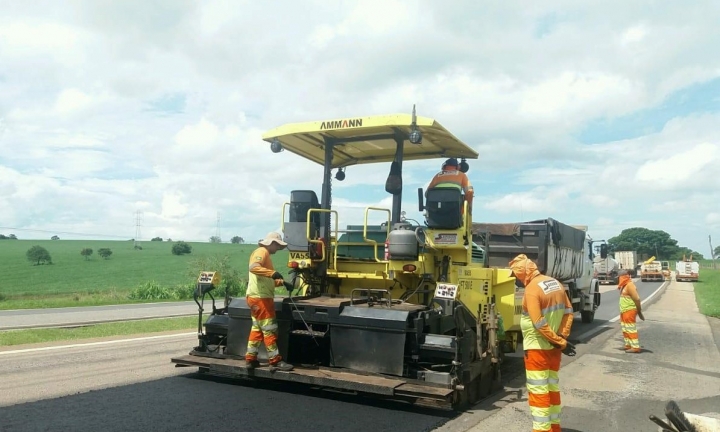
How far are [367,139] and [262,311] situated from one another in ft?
8.11

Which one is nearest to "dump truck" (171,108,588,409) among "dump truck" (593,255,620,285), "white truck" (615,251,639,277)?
"dump truck" (593,255,620,285)

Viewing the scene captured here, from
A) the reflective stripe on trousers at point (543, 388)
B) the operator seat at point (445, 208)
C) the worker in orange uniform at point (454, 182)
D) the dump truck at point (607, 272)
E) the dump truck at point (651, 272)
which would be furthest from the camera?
the dump truck at point (651, 272)

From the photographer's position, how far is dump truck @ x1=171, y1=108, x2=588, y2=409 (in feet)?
19.6

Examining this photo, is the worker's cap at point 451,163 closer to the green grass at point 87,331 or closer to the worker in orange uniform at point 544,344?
the worker in orange uniform at point 544,344

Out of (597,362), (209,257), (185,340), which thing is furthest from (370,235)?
(209,257)

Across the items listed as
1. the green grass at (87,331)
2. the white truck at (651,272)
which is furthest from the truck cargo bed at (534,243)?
the white truck at (651,272)

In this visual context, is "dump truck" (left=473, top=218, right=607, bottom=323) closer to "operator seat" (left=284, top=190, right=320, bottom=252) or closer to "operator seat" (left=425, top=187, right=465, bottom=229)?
"operator seat" (left=425, top=187, right=465, bottom=229)

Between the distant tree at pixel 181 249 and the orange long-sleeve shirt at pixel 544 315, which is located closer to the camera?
the orange long-sleeve shirt at pixel 544 315

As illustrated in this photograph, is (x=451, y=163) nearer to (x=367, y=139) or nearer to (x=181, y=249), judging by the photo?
(x=367, y=139)

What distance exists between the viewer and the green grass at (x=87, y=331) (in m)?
11.0

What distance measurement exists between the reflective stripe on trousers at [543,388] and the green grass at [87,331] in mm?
9259

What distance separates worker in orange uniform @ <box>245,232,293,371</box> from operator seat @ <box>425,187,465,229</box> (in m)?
1.87

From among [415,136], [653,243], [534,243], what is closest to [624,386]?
[534,243]

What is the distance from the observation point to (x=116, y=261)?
65812 millimetres
